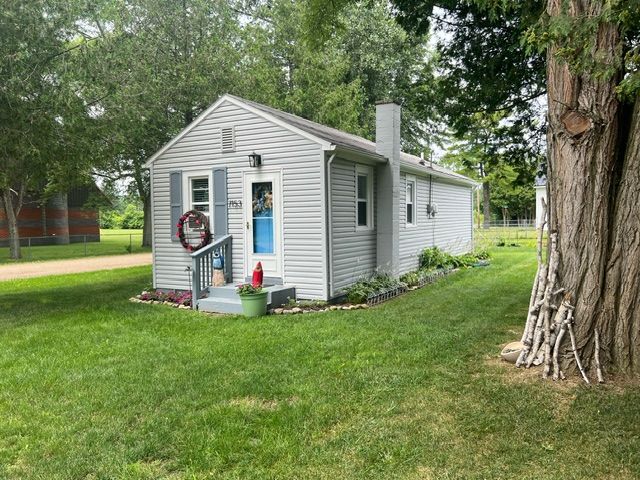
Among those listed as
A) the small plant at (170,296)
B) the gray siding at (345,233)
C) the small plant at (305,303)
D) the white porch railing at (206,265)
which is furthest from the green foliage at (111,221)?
the small plant at (305,303)

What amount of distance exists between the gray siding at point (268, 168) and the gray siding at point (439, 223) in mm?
3407

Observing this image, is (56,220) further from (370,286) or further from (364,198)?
(370,286)

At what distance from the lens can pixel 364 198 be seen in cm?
989

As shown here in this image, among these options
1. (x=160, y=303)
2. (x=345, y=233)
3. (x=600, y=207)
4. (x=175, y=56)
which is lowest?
(x=160, y=303)

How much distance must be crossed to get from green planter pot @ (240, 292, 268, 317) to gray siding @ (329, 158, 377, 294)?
1468mm

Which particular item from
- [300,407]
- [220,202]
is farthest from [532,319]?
[220,202]

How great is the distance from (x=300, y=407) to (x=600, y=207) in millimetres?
2955

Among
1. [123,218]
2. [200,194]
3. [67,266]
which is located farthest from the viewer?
[123,218]

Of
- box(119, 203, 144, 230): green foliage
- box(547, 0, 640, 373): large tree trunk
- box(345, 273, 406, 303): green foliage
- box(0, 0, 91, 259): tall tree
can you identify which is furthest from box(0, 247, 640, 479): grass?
box(119, 203, 144, 230): green foliage

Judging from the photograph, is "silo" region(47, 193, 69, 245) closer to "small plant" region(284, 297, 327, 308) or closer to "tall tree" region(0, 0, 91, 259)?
"tall tree" region(0, 0, 91, 259)

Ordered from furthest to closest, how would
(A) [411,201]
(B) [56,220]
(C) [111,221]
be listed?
(C) [111,221] → (B) [56,220] → (A) [411,201]

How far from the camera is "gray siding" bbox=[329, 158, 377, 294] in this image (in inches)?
340

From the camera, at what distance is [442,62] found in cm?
784

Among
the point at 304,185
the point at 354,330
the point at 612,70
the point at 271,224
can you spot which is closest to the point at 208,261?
the point at 271,224
